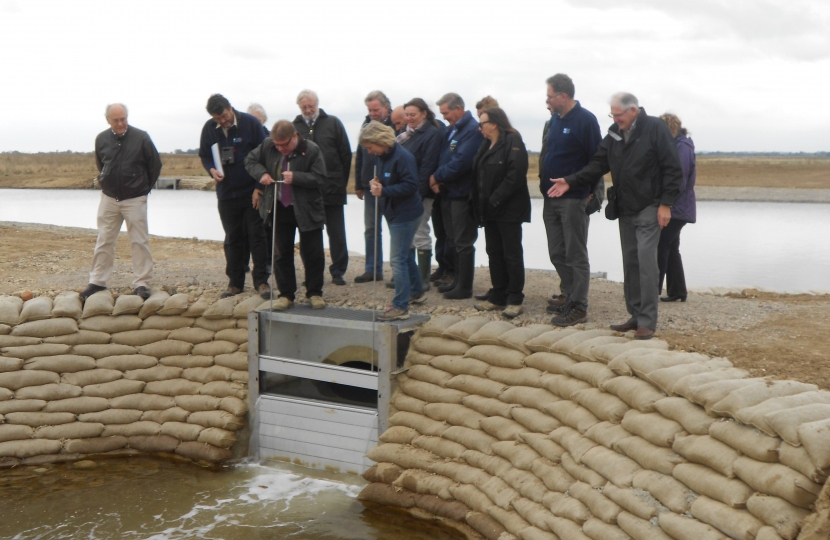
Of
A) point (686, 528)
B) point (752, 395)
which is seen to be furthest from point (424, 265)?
point (686, 528)

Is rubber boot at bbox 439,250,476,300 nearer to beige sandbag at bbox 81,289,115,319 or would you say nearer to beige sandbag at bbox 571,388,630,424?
beige sandbag at bbox 571,388,630,424

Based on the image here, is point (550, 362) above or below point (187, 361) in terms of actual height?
above

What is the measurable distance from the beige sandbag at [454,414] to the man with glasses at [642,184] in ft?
3.17

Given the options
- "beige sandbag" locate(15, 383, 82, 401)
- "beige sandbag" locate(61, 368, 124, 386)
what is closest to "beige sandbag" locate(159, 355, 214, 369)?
"beige sandbag" locate(61, 368, 124, 386)

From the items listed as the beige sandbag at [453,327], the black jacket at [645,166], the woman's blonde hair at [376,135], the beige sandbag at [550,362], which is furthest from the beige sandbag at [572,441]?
the woman's blonde hair at [376,135]

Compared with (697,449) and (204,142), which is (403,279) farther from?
(697,449)

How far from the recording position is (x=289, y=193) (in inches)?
217

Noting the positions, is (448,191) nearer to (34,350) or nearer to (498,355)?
(498,355)

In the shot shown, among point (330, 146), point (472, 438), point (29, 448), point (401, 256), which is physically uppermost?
point (330, 146)

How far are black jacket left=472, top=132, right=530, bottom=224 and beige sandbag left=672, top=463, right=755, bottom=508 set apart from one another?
217cm

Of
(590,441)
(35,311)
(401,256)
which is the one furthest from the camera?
(35,311)

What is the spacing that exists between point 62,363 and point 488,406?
310cm

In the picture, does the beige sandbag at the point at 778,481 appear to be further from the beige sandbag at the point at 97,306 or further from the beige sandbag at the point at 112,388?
the beige sandbag at the point at 97,306

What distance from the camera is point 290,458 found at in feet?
18.9
